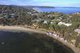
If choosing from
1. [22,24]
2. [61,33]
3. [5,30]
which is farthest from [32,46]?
[22,24]

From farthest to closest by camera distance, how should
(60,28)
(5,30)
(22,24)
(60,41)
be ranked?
(22,24) → (5,30) → (60,28) → (60,41)

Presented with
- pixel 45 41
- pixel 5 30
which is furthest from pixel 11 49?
pixel 5 30

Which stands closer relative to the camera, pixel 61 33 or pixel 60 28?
pixel 61 33

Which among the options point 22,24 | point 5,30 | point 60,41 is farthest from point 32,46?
point 22,24

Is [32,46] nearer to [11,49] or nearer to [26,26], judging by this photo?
[11,49]

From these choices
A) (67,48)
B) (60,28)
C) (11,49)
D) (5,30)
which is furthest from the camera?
(5,30)

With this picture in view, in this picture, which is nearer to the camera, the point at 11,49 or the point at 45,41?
the point at 11,49

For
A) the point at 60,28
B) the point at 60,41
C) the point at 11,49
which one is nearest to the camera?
the point at 11,49

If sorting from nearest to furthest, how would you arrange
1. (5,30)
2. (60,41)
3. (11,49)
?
1. (11,49)
2. (60,41)
3. (5,30)

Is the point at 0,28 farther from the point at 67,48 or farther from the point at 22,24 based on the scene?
the point at 67,48
